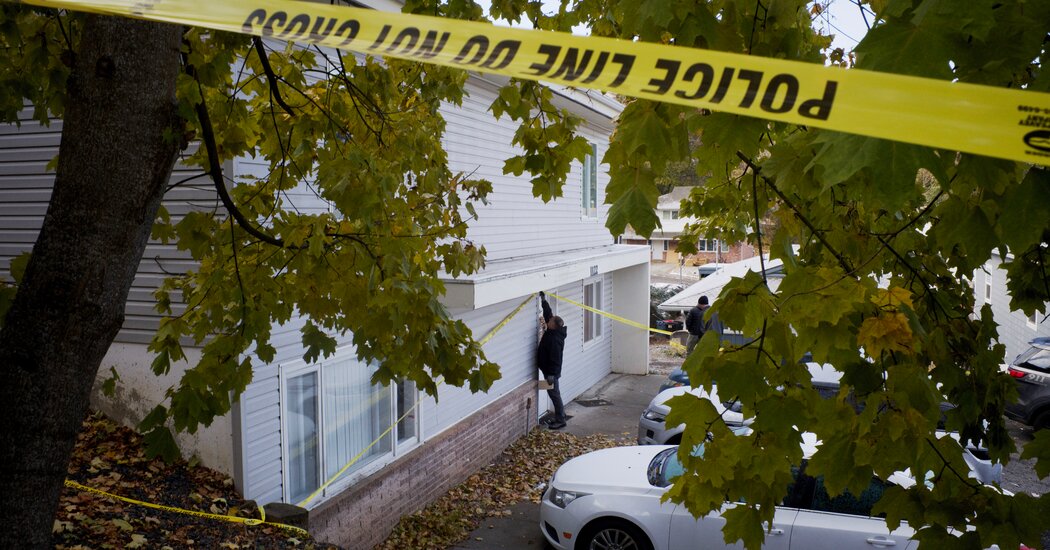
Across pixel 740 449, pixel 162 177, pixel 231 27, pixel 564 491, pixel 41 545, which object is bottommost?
pixel 564 491

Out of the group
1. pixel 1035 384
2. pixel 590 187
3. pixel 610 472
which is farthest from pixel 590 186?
pixel 610 472

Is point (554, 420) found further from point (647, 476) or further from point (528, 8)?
point (528, 8)

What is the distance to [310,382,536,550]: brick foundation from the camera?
26.2 ft

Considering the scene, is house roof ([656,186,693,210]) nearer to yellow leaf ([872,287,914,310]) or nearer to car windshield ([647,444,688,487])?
car windshield ([647,444,688,487])

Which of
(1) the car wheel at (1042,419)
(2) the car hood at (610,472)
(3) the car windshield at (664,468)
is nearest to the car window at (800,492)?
(3) the car windshield at (664,468)

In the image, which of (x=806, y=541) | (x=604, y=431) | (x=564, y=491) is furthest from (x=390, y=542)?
(x=604, y=431)

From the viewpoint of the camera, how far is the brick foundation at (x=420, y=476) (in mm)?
8000

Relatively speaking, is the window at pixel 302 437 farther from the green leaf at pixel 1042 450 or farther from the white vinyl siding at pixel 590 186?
the white vinyl siding at pixel 590 186

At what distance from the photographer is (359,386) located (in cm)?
901

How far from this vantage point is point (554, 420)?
1438 cm

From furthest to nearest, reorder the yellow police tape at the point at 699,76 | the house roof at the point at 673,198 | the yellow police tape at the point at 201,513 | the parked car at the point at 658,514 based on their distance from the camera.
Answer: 1. the house roof at the point at 673,198
2. the parked car at the point at 658,514
3. the yellow police tape at the point at 201,513
4. the yellow police tape at the point at 699,76

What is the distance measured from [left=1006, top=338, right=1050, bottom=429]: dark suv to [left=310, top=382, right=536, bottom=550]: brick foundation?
352 inches

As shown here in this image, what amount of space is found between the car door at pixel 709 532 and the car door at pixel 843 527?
0.08 m

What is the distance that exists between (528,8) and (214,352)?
2892mm
